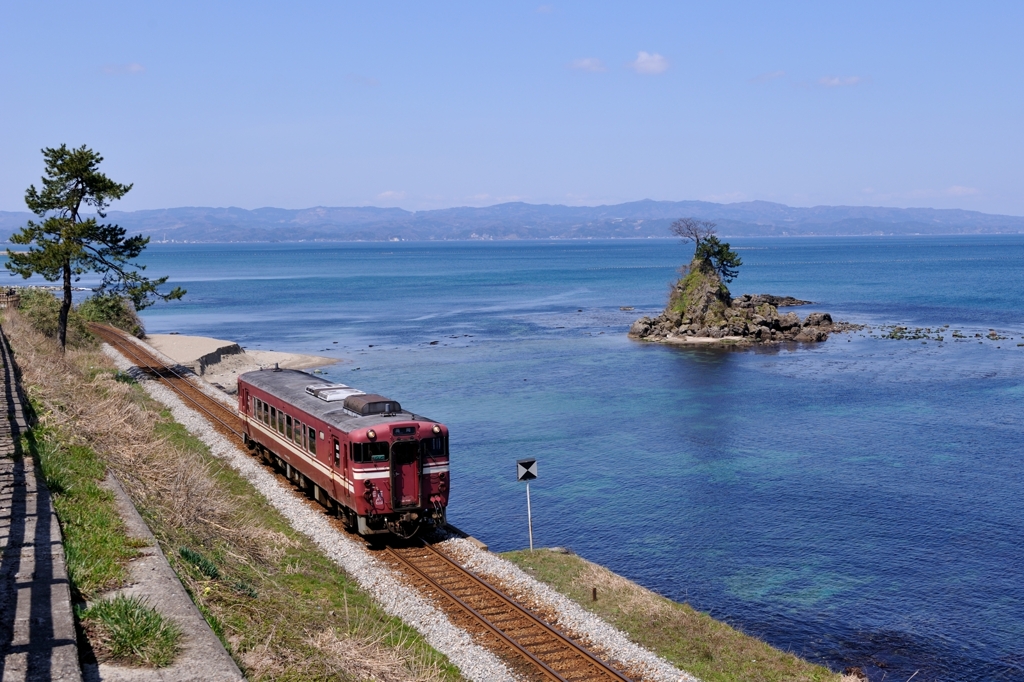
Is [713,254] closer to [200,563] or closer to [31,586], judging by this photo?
[200,563]

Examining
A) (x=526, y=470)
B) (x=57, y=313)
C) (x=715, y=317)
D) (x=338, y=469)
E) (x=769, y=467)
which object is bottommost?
(x=769, y=467)

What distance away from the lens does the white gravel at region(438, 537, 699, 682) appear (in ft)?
56.7

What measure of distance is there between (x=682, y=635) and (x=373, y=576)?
24.3ft

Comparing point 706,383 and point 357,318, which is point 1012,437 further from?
point 357,318

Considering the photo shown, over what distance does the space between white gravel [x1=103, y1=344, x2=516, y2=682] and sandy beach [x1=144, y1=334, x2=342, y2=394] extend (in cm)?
3177

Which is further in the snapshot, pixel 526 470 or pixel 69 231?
pixel 69 231

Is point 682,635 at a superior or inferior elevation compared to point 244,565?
inferior

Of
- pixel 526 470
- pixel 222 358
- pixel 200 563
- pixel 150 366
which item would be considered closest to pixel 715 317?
pixel 222 358

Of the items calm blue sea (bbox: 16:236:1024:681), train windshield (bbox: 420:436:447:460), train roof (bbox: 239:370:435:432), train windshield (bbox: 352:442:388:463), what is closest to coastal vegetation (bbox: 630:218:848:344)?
calm blue sea (bbox: 16:236:1024:681)

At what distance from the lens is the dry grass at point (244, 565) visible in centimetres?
1416

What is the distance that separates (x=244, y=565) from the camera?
64.5ft

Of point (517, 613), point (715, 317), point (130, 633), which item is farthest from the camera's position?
point (715, 317)

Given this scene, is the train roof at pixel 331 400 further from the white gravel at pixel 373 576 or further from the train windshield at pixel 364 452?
the white gravel at pixel 373 576

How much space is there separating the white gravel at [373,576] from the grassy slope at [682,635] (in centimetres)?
334
